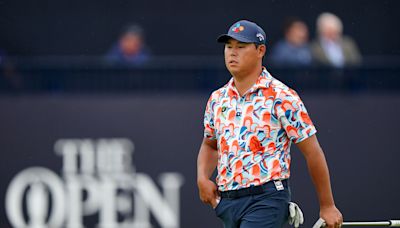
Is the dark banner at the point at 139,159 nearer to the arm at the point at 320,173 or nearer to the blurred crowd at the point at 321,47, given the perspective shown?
the blurred crowd at the point at 321,47

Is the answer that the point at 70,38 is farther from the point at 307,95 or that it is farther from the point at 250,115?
the point at 250,115

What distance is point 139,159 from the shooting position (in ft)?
32.3

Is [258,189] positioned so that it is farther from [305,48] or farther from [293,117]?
[305,48]

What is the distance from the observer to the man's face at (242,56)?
5840 millimetres

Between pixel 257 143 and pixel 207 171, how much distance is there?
1.59 ft

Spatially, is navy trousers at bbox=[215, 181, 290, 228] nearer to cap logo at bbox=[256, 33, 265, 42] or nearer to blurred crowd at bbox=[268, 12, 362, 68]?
cap logo at bbox=[256, 33, 265, 42]

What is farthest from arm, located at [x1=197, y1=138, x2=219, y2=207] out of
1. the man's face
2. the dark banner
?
the dark banner

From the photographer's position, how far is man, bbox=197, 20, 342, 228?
571cm

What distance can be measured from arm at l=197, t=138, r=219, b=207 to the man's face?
0.57 meters

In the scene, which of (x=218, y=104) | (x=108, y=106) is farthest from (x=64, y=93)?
(x=218, y=104)

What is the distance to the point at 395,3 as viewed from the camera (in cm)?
1276

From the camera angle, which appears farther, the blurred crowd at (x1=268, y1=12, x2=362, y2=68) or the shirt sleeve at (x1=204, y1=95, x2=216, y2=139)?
the blurred crowd at (x1=268, y1=12, x2=362, y2=68)

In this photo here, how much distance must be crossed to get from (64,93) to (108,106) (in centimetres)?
46

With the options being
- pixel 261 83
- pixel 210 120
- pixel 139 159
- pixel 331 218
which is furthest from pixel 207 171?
pixel 139 159
